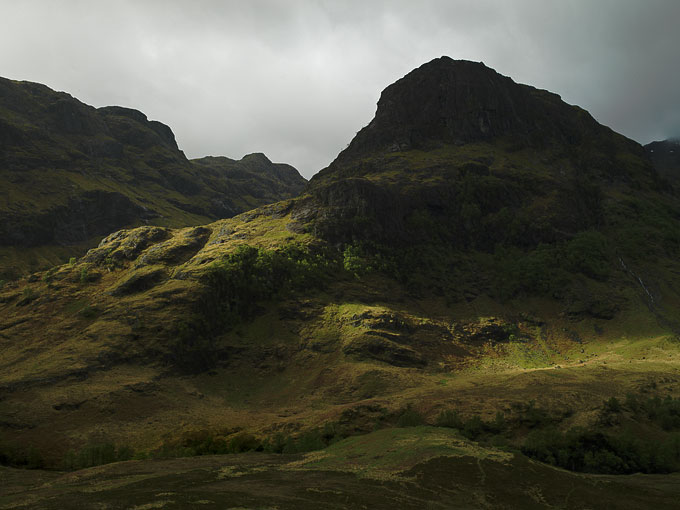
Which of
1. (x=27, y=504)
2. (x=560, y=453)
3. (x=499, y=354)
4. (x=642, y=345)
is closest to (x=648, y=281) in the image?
(x=642, y=345)

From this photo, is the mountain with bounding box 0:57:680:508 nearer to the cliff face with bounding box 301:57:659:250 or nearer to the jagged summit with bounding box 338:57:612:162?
the cliff face with bounding box 301:57:659:250

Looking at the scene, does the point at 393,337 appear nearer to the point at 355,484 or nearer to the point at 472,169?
the point at 355,484

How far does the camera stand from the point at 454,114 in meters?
166

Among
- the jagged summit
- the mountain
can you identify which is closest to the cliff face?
the jagged summit

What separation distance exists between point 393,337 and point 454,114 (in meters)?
117

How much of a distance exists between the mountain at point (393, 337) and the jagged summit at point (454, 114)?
5676 mm

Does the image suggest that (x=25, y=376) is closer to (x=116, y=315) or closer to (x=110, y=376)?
(x=110, y=376)

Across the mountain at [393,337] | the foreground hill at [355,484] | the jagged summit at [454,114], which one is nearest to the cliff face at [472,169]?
the jagged summit at [454,114]

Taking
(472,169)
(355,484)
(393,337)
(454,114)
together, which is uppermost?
(454,114)

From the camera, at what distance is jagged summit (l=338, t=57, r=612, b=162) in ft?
538

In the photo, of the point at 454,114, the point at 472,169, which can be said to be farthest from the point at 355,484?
the point at 454,114

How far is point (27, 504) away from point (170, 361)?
53611mm

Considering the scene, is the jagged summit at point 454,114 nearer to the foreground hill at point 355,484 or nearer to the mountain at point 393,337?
the mountain at point 393,337

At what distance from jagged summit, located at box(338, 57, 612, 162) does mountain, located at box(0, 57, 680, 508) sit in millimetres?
5676
